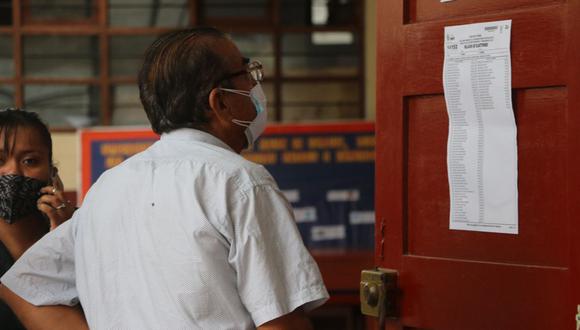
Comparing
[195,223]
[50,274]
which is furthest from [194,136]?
[50,274]

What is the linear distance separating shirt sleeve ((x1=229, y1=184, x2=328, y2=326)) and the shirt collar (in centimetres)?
19

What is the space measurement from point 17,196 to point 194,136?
80 centimetres

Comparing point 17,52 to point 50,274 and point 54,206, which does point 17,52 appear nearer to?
point 54,206

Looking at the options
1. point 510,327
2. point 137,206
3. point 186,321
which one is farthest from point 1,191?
point 510,327

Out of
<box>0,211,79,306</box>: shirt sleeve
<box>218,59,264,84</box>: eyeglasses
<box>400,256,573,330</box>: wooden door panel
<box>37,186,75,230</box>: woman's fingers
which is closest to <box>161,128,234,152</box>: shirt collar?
<box>218,59,264,84</box>: eyeglasses

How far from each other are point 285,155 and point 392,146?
325 centimetres

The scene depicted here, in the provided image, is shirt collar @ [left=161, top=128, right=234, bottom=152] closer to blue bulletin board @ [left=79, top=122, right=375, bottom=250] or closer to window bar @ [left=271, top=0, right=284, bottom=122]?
blue bulletin board @ [left=79, top=122, right=375, bottom=250]

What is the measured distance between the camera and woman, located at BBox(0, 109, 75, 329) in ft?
8.27

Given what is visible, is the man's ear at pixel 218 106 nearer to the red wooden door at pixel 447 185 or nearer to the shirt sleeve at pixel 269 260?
the shirt sleeve at pixel 269 260

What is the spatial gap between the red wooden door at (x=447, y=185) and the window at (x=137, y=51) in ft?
13.1

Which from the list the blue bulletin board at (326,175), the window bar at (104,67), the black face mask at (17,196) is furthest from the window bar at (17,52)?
the black face mask at (17,196)

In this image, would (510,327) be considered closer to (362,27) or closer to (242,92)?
(242,92)

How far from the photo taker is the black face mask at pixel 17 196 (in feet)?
8.24

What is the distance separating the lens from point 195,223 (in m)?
1.85
